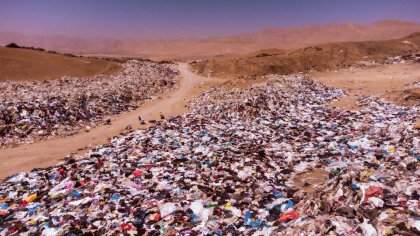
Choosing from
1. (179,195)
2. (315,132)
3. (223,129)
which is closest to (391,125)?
(315,132)

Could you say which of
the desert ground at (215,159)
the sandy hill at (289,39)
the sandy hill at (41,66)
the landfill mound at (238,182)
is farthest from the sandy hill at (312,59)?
the sandy hill at (289,39)

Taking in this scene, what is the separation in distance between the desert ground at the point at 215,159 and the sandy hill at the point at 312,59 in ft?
23.5

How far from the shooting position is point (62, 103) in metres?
15.4

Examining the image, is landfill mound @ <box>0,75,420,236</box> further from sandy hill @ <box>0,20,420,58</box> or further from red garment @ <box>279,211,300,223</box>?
sandy hill @ <box>0,20,420,58</box>

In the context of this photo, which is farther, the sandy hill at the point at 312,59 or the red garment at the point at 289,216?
the sandy hill at the point at 312,59

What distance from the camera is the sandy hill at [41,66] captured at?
23867 mm

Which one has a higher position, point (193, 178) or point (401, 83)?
point (401, 83)

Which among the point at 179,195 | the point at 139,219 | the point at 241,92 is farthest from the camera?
the point at 241,92

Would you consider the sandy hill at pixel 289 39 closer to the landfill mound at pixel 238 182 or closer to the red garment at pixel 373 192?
the landfill mound at pixel 238 182

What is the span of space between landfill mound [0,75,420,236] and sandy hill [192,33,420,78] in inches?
606

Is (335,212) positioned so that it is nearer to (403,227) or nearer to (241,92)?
(403,227)

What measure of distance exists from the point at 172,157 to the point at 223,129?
3240mm

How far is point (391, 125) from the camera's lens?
10508mm

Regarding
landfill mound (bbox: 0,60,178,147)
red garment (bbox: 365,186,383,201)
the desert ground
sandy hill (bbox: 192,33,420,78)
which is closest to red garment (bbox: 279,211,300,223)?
the desert ground
